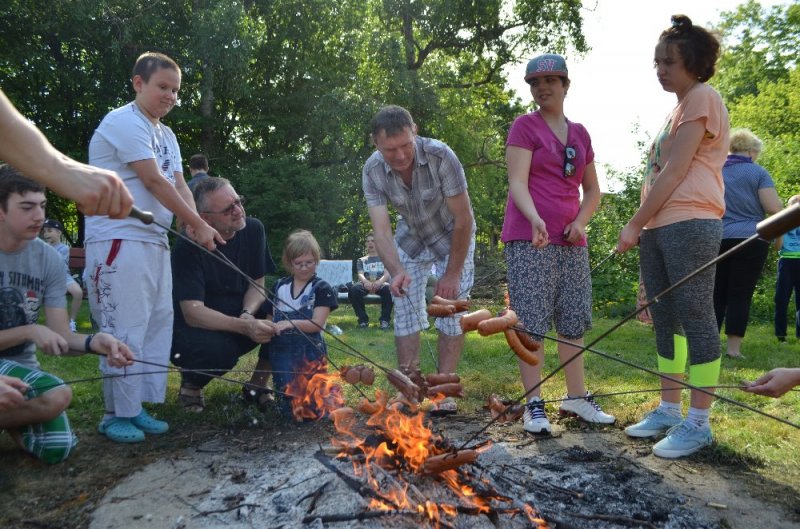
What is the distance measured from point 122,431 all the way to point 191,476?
30.6 inches

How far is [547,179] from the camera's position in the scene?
406cm

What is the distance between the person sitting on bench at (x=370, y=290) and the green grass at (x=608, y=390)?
4.61 feet

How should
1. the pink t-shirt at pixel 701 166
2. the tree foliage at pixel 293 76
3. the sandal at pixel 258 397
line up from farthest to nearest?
the tree foliage at pixel 293 76
the sandal at pixel 258 397
the pink t-shirt at pixel 701 166

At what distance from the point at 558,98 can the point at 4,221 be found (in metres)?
3.35

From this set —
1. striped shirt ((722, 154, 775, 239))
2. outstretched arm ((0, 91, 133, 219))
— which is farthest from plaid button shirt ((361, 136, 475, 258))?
striped shirt ((722, 154, 775, 239))

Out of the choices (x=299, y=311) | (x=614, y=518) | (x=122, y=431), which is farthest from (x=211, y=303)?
(x=614, y=518)

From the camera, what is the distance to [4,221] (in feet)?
11.2

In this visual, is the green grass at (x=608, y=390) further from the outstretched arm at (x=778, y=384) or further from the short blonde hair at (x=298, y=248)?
the outstretched arm at (x=778, y=384)

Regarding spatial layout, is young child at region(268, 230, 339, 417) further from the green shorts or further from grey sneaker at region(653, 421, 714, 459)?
grey sneaker at region(653, 421, 714, 459)

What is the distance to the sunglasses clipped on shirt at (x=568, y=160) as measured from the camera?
405 cm

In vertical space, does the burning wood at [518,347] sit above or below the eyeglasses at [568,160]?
below

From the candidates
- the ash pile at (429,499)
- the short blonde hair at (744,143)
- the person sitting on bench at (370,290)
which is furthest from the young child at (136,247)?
the person sitting on bench at (370,290)

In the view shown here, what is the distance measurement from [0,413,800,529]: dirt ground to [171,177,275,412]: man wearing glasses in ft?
1.48

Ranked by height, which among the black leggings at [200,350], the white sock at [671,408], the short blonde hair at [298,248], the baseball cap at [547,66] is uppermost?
the baseball cap at [547,66]
